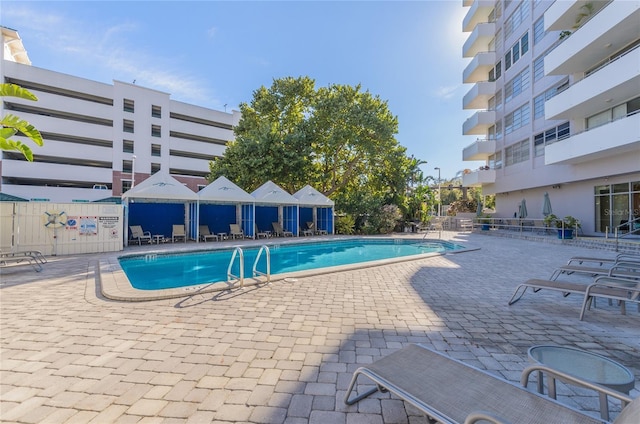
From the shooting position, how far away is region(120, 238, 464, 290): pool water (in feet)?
24.8

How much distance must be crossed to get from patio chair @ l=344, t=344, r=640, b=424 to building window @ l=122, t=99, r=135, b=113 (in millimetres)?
37745

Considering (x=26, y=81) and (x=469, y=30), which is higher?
(x=469, y=30)

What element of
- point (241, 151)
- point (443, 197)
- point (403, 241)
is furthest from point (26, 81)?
point (443, 197)

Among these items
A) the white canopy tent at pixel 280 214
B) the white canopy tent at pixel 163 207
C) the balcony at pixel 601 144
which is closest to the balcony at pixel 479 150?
the balcony at pixel 601 144

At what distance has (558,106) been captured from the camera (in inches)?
564

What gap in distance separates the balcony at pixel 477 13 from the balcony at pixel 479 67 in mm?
3465

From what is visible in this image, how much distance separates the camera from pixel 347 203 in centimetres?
1917

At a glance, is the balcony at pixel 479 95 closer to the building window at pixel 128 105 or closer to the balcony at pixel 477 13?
the balcony at pixel 477 13

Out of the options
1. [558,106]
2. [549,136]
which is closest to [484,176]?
[549,136]

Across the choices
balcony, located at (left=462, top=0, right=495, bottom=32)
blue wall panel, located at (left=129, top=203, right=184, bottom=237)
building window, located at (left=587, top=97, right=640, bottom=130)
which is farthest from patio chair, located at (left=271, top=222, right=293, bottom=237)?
balcony, located at (left=462, top=0, right=495, bottom=32)

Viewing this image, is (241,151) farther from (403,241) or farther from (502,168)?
(502,168)

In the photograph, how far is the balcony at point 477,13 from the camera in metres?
22.5

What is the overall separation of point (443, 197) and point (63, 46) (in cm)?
4629

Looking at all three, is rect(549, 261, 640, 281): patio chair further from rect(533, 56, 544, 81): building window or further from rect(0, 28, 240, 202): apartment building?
rect(0, 28, 240, 202): apartment building
